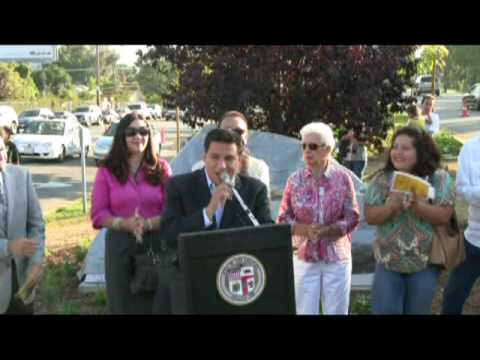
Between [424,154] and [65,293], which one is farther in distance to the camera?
[65,293]

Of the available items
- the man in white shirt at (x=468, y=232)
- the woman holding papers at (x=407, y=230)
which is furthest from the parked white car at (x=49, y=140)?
the woman holding papers at (x=407, y=230)

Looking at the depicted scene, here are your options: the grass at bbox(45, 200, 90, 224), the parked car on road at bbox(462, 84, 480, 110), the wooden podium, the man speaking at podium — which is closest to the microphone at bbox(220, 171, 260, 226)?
the man speaking at podium

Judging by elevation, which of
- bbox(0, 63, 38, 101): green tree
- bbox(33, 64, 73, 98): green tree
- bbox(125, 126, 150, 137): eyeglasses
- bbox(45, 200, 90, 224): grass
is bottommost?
bbox(45, 200, 90, 224): grass

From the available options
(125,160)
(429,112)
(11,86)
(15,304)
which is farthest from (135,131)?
(11,86)

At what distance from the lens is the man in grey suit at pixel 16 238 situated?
142 inches

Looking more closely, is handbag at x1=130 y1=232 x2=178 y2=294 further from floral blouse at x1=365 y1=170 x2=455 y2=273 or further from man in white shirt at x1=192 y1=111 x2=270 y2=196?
floral blouse at x1=365 y1=170 x2=455 y2=273

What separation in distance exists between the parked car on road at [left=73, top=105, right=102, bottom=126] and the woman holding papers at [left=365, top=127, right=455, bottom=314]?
43058 millimetres

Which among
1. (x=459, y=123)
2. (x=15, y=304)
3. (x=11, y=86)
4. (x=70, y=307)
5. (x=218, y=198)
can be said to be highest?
(x=11, y=86)

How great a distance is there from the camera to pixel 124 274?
12.6 ft

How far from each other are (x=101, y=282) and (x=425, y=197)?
149 inches

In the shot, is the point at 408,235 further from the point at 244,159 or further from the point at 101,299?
the point at 101,299

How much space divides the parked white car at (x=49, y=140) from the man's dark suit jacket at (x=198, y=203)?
18312mm

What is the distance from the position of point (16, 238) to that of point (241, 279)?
1.59 meters

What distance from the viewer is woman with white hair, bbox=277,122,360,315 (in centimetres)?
392
